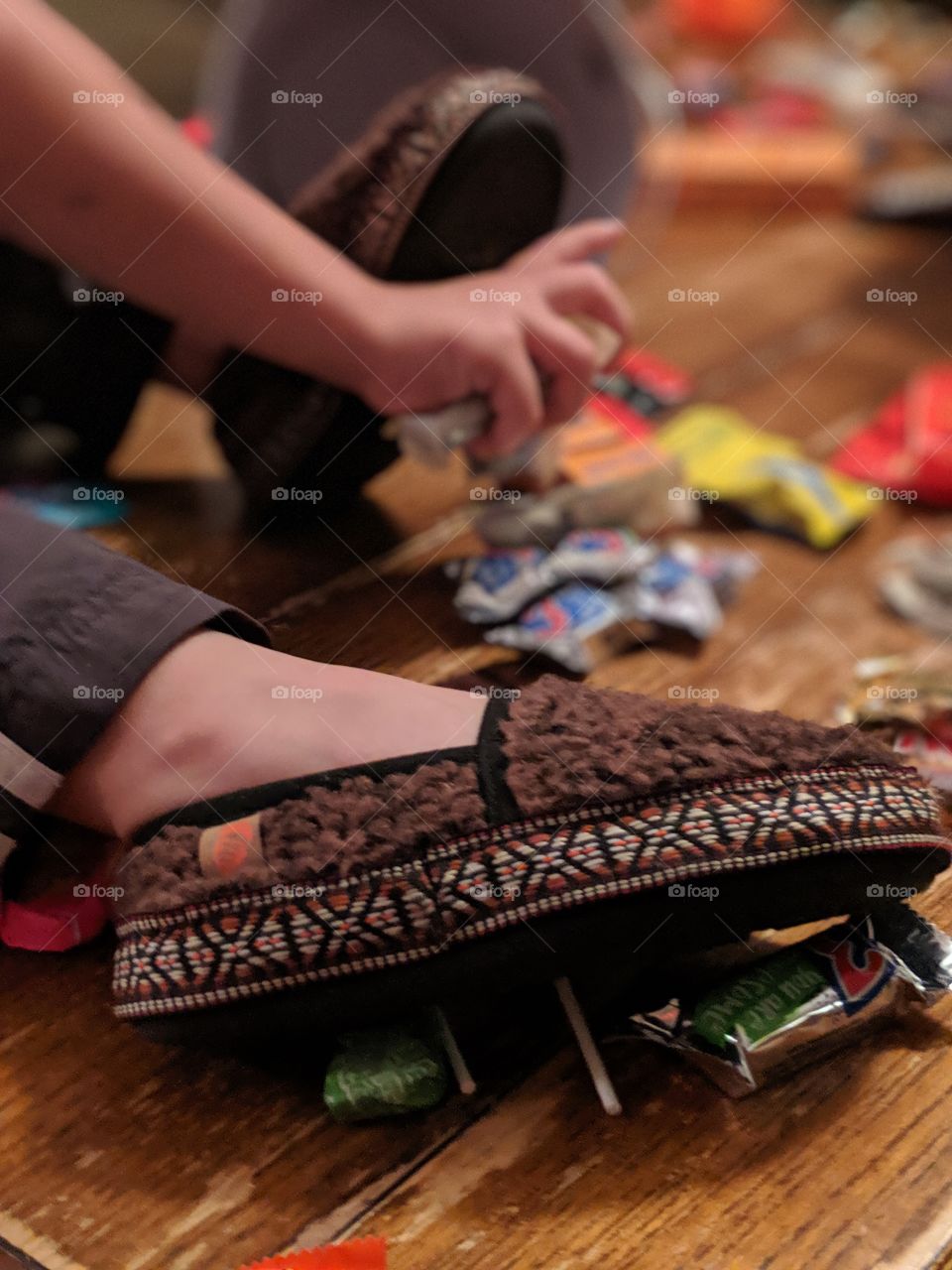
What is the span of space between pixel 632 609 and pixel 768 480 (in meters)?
0.21

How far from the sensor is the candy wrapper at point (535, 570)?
589mm

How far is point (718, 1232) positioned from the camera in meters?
0.42

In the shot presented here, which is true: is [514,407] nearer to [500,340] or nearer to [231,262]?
[500,340]

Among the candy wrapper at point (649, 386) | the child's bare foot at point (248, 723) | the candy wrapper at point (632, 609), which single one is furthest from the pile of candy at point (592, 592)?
the candy wrapper at point (649, 386)

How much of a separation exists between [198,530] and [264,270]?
132 mm

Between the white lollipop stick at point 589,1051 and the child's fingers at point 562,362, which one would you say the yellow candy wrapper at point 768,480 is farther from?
the white lollipop stick at point 589,1051

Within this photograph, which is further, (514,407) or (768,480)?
(768,480)

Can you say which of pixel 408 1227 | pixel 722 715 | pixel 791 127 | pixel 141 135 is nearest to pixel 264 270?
pixel 141 135

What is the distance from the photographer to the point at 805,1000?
465 millimetres

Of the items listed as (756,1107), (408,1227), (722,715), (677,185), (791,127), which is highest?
(791,127)

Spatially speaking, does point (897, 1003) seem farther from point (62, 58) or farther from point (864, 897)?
point (62, 58)

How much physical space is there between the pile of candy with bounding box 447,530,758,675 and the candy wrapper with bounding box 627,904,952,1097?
182 millimetres

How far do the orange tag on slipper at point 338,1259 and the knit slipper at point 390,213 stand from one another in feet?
1.01

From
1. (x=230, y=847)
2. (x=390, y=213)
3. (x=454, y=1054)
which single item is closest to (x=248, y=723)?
(x=230, y=847)
